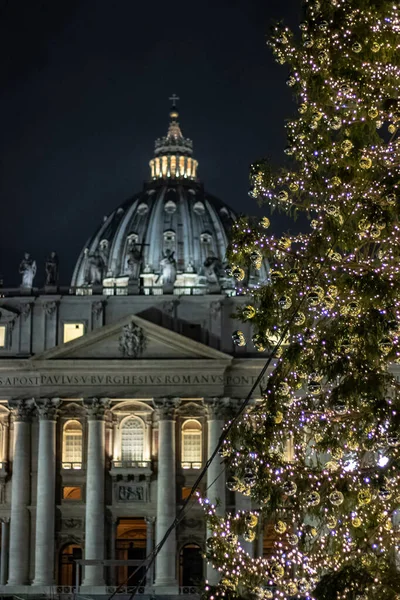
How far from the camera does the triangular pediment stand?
69875mm

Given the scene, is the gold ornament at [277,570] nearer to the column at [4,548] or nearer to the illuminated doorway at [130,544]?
the illuminated doorway at [130,544]

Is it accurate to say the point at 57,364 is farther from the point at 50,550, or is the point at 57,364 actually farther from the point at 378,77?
the point at 378,77

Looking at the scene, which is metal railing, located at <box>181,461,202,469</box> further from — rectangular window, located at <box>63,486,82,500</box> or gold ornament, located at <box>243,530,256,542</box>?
gold ornament, located at <box>243,530,256,542</box>

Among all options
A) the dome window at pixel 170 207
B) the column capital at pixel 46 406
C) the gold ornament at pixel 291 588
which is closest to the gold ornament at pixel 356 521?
the gold ornament at pixel 291 588

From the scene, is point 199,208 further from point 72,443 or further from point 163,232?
point 72,443

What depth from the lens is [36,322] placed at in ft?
238

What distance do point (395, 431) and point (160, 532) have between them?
49.5 meters

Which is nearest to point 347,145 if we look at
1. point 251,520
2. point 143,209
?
point 251,520

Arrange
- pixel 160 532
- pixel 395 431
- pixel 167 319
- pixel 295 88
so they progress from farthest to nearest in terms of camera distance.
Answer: pixel 167 319 < pixel 160 532 < pixel 295 88 < pixel 395 431

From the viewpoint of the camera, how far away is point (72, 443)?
Answer: 71375 mm

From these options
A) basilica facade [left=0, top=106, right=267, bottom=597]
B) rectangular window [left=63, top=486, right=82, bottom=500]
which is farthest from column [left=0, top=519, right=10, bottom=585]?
rectangular window [left=63, top=486, right=82, bottom=500]

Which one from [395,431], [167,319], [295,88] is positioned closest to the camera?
[395,431]

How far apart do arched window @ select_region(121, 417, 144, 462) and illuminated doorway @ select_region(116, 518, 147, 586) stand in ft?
12.1

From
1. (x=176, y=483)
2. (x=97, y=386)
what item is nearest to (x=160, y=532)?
(x=176, y=483)
